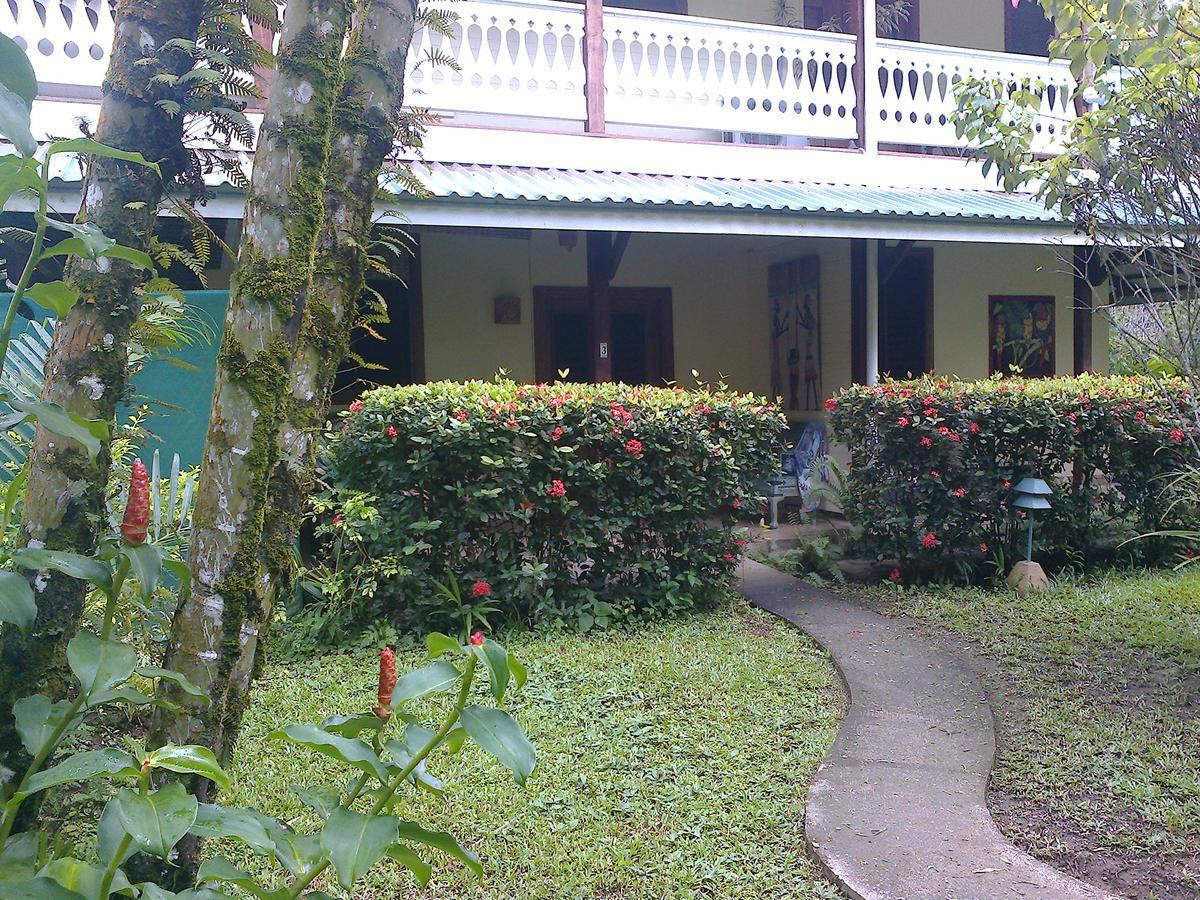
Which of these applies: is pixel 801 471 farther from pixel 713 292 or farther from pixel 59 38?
pixel 59 38

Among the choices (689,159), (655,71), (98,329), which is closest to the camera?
(98,329)

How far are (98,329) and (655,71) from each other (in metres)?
8.19

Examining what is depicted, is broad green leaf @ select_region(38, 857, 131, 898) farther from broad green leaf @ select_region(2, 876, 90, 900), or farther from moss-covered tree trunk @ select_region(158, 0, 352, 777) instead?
moss-covered tree trunk @ select_region(158, 0, 352, 777)

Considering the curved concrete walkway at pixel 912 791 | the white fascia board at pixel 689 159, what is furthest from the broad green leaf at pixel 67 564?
the white fascia board at pixel 689 159

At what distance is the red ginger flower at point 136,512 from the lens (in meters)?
1.39

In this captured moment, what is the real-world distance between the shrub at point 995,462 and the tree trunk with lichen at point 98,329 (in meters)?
5.98

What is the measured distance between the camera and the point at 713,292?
1113cm

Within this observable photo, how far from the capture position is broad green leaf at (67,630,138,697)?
4.23 feet

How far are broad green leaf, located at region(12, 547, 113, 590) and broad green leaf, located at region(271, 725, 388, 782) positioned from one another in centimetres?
33

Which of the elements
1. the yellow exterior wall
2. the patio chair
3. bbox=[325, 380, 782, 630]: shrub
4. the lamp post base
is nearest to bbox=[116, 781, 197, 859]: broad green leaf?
bbox=[325, 380, 782, 630]: shrub

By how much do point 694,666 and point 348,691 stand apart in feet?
5.93

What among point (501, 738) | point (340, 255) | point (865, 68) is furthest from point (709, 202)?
point (501, 738)

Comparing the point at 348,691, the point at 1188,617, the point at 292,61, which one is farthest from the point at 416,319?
the point at 292,61

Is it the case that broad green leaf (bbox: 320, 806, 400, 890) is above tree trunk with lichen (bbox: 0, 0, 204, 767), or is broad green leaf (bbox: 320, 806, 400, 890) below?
below
